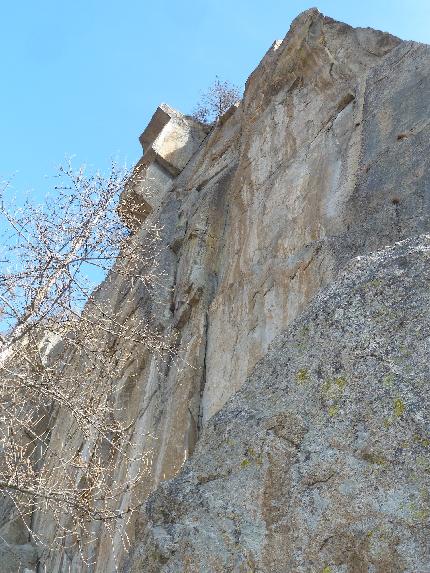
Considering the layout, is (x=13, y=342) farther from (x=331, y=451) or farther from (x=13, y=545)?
(x=13, y=545)

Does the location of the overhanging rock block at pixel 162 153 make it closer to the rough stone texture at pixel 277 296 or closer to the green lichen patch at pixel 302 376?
the rough stone texture at pixel 277 296

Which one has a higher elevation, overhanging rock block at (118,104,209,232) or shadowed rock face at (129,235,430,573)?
overhanging rock block at (118,104,209,232)

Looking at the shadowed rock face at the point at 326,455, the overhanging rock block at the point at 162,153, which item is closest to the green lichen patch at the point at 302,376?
the shadowed rock face at the point at 326,455

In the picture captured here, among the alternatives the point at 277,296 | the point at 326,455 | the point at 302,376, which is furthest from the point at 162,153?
the point at 326,455

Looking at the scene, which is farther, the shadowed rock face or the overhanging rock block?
the overhanging rock block

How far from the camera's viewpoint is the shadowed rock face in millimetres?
2709

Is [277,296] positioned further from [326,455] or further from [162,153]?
[162,153]

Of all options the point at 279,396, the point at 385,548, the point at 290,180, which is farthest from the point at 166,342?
the point at 385,548

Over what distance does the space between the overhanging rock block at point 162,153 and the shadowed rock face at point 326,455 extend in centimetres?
822

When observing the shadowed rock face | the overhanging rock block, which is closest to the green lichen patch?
the shadowed rock face

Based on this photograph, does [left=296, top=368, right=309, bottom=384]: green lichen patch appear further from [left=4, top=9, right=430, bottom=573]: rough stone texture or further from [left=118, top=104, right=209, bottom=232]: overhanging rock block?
[left=118, top=104, right=209, bottom=232]: overhanging rock block

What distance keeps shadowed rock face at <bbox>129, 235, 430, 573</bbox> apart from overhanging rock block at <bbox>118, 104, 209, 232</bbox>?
8218 mm

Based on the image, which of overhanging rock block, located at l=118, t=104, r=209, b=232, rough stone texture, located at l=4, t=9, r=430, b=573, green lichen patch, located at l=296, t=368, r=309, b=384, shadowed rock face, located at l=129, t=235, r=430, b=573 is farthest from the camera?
overhanging rock block, located at l=118, t=104, r=209, b=232

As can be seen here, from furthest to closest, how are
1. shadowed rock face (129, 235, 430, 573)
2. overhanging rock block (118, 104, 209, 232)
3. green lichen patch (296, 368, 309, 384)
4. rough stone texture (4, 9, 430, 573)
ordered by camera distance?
overhanging rock block (118, 104, 209, 232), green lichen patch (296, 368, 309, 384), rough stone texture (4, 9, 430, 573), shadowed rock face (129, 235, 430, 573)
